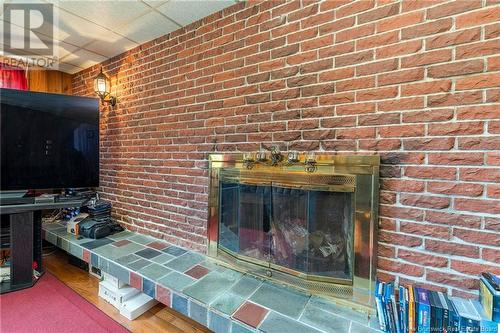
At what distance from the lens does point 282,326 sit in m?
1.10

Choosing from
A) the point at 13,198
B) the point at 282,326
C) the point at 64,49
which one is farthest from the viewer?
the point at 64,49

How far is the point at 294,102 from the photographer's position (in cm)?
149

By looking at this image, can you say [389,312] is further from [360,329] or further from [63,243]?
[63,243]

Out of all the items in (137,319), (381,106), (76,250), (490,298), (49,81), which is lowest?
(137,319)

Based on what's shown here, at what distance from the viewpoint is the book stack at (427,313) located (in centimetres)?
90

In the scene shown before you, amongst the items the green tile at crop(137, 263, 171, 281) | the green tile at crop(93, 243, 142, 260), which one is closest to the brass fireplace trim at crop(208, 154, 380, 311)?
the green tile at crop(137, 263, 171, 281)

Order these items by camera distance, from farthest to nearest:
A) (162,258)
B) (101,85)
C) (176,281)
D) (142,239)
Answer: (101,85) → (142,239) → (162,258) → (176,281)

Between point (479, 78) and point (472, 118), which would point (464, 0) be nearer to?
point (479, 78)

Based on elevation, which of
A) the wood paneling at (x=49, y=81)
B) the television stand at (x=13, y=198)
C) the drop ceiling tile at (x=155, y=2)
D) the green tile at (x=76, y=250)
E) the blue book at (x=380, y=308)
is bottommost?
the green tile at (x=76, y=250)

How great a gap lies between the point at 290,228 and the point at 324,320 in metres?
0.52

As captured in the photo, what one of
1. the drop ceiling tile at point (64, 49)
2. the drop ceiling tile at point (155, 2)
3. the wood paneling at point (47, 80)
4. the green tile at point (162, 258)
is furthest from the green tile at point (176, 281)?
the wood paneling at point (47, 80)

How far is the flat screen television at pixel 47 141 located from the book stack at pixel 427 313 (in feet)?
9.44

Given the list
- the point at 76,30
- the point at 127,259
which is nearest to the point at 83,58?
the point at 76,30

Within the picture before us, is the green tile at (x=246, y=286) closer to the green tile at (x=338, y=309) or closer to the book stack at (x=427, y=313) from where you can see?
the green tile at (x=338, y=309)
